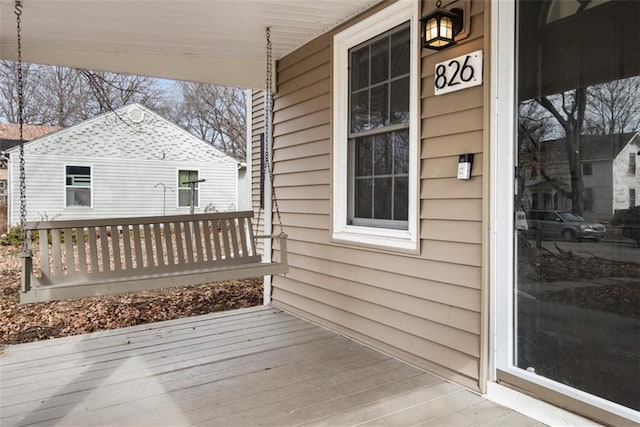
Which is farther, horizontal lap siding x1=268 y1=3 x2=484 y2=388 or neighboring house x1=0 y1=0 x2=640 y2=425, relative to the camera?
horizontal lap siding x1=268 y1=3 x2=484 y2=388

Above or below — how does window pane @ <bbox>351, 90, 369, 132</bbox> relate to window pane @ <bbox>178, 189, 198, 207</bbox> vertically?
above

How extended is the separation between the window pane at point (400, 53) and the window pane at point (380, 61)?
63 mm

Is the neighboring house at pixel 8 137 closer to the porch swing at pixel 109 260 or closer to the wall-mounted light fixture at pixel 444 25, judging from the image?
the porch swing at pixel 109 260

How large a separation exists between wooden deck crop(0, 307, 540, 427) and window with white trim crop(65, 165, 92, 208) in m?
9.69

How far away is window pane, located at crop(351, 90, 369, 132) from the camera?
3.31 meters

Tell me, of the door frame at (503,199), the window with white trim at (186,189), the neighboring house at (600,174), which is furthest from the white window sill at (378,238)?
the window with white trim at (186,189)

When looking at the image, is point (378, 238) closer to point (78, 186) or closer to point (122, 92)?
point (122, 92)

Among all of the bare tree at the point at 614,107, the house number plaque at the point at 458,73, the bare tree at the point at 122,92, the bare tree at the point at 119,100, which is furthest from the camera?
the bare tree at the point at 119,100

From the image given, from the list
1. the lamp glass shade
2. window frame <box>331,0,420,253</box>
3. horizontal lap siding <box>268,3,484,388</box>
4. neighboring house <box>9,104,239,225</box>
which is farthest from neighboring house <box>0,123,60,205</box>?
the lamp glass shade

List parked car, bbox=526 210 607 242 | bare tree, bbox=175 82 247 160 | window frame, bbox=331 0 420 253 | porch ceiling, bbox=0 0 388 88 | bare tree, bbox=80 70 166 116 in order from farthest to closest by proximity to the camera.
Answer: bare tree, bbox=175 82 247 160, bare tree, bbox=80 70 166 116, porch ceiling, bbox=0 0 388 88, window frame, bbox=331 0 420 253, parked car, bbox=526 210 607 242

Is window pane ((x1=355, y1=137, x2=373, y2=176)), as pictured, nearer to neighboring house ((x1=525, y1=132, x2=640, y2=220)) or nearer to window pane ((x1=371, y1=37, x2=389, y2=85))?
window pane ((x1=371, y1=37, x2=389, y2=85))

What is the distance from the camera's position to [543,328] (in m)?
2.11

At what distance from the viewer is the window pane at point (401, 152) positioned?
9.68 feet

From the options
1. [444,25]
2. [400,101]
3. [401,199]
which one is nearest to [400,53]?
[400,101]
